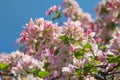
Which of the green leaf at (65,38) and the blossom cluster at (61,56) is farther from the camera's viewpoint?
the green leaf at (65,38)

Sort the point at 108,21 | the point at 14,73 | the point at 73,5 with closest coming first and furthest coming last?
1. the point at 14,73
2. the point at 108,21
3. the point at 73,5

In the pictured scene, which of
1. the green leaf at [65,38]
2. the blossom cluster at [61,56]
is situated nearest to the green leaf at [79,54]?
the blossom cluster at [61,56]

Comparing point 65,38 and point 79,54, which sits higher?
point 65,38

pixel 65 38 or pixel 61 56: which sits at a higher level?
pixel 65 38

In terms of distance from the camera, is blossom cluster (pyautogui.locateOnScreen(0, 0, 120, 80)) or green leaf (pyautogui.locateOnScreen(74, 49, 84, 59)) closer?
blossom cluster (pyautogui.locateOnScreen(0, 0, 120, 80))

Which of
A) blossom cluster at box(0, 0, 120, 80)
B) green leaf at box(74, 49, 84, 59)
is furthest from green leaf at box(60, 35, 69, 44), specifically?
green leaf at box(74, 49, 84, 59)

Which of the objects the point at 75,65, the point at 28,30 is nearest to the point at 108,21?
the point at 28,30

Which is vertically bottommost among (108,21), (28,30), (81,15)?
(28,30)

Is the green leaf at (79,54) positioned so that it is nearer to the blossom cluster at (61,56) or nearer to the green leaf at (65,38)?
the blossom cluster at (61,56)

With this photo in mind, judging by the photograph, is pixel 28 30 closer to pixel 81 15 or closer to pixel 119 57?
pixel 119 57

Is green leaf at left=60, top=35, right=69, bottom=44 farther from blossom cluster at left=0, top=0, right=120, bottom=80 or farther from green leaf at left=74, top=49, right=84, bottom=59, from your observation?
green leaf at left=74, top=49, right=84, bottom=59

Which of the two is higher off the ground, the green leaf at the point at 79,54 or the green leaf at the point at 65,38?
the green leaf at the point at 65,38
